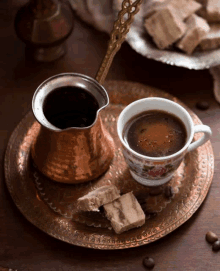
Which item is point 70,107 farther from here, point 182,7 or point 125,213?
point 182,7

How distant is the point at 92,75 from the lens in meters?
1.54

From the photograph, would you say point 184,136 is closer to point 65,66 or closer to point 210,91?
point 210,91

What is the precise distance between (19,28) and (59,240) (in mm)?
649

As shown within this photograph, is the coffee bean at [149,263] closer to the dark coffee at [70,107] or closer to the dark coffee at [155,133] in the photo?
the dark coffee at [155,133]

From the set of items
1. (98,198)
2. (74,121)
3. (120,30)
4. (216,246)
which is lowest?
(216,246)

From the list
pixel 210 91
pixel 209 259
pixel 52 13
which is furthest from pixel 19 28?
pixel 209 259

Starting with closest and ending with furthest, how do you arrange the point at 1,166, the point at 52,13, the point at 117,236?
the point at 117,236 < the point at 1,166 < the point at 52,13

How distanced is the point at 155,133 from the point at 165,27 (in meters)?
0.40

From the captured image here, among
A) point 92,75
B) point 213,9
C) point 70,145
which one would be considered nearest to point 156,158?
point 70,145

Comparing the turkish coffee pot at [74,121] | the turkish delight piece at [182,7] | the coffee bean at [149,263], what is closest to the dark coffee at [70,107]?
the turkish coffee pot at [74,121]

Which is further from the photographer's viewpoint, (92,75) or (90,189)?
(92,75)

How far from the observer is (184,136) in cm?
122

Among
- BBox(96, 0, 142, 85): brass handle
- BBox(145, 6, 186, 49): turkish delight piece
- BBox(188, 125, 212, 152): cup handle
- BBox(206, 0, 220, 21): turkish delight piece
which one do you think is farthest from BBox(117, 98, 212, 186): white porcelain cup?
BBox(206, 0, 220, 21): turkish delight piece

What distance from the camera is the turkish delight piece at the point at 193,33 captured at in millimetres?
1457
